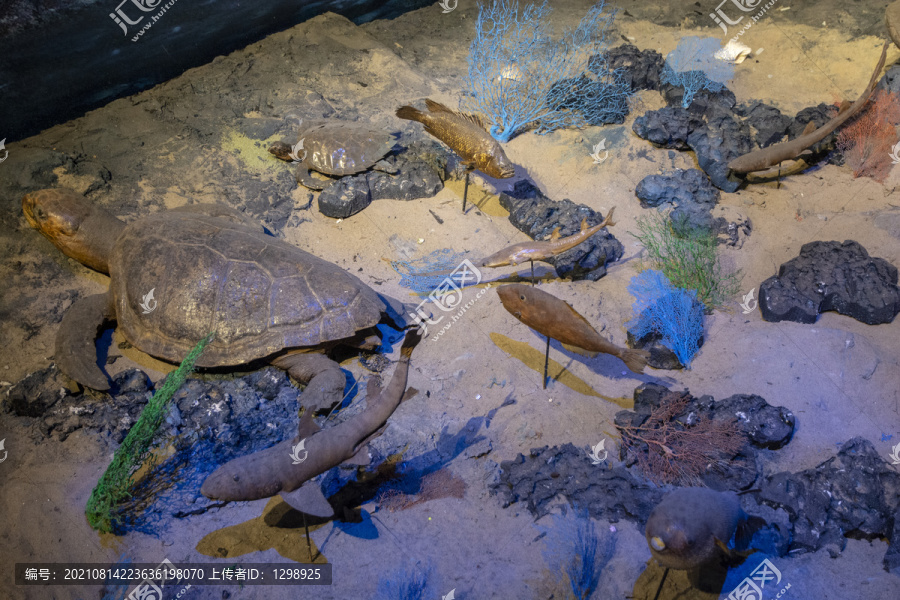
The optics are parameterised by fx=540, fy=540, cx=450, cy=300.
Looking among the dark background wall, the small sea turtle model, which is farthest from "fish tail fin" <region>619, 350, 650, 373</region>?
the dark background wall

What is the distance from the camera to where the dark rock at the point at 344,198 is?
6512mm

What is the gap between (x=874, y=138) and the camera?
7.09 m

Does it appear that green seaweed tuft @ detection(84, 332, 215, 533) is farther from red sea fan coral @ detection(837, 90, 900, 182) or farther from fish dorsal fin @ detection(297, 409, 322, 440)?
red sea fan coral @ detection(837, 90, 900, 182)

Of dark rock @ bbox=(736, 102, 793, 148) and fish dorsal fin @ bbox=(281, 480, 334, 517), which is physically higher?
dark rock @ bbox=(736, 102, 793, 148)

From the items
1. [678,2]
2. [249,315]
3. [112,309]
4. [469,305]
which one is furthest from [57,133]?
[678,2]

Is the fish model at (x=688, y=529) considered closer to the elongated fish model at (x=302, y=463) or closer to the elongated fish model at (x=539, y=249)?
the elongated fish model at (x=302, y=463)

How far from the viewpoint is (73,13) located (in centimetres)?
682

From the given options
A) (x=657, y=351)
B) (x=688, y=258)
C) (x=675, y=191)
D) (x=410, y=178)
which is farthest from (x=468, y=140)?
(x=657, y=351)

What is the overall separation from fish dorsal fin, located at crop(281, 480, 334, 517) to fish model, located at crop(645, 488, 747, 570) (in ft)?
6.62

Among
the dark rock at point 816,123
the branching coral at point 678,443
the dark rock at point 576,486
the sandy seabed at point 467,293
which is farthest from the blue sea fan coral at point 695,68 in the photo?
the dark rock at point 576,486

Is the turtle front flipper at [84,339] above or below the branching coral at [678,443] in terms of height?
above

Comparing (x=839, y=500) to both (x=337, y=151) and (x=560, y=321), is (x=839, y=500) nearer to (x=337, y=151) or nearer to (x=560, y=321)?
(x=560, y=321)

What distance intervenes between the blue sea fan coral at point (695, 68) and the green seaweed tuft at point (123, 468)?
765cm

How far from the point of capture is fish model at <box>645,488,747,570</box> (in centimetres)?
302
